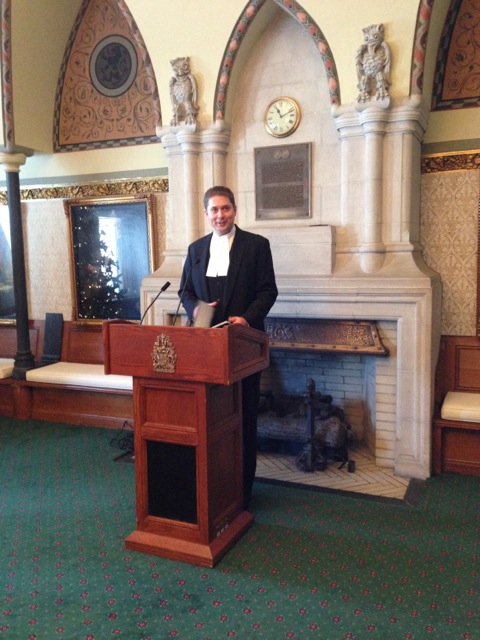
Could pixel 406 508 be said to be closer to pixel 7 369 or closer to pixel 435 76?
pixel 435 76

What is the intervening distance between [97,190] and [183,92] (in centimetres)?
153

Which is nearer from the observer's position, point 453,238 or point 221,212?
point 221,212

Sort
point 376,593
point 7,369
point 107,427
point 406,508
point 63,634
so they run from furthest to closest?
point 7,369
point 107,427
point 406,508
point 376,593
point 63,634

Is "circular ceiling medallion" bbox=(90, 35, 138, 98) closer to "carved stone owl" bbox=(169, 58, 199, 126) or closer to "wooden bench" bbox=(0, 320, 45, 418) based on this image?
"carved stone owl" bbox=(169, 58, 199, 126)

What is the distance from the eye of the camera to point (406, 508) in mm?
3443

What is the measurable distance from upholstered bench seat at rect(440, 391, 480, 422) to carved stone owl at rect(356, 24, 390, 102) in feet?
7.00

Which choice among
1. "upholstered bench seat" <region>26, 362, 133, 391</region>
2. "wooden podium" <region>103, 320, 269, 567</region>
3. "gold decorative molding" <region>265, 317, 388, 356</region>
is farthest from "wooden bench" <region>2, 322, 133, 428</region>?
"wooden podium" <region>103, 320, 269, 567</region>

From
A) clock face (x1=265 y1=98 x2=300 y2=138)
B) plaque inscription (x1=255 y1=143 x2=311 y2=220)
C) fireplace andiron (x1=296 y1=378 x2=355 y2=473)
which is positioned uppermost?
clock face (x1=265 y1=98 x2=300 y2=138)

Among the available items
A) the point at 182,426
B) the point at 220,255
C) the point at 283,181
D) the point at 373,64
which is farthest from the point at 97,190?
the point at 182,426

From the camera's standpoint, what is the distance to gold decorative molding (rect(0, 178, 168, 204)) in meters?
5.30

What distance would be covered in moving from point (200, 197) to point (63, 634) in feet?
10.7

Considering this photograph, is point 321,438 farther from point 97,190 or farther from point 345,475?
point 97,190

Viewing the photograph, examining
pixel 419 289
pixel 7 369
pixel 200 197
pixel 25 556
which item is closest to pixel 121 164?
pixel 200 197

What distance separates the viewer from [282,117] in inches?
174
